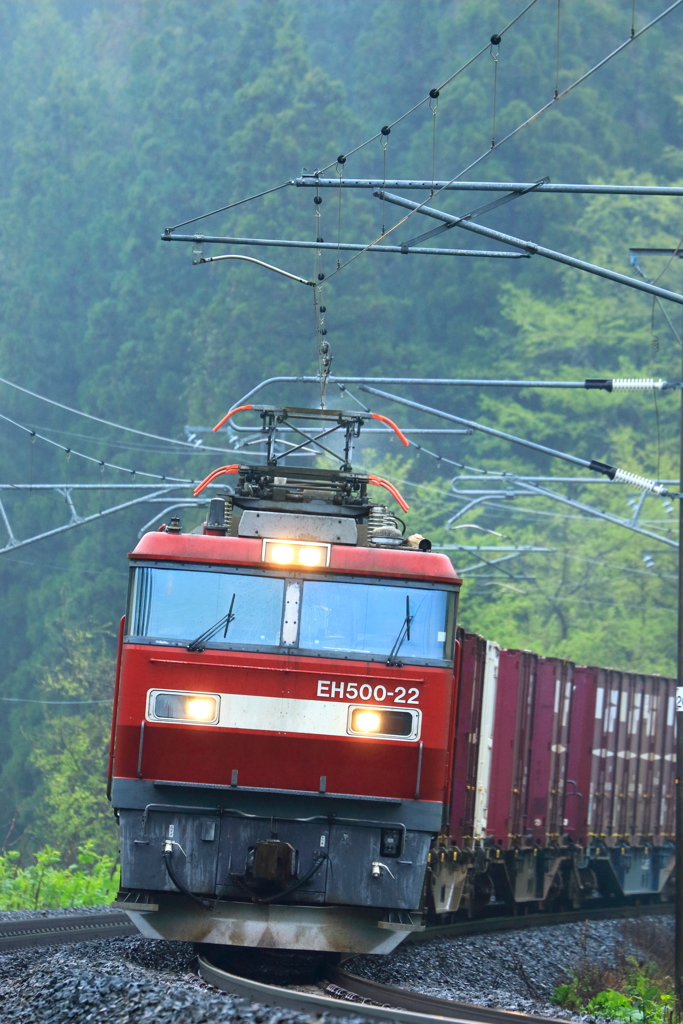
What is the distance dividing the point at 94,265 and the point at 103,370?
325 inches

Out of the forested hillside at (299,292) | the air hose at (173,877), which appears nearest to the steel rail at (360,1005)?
the air hose at (173,877)

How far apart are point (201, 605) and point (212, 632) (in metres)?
0.20

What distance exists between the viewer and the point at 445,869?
14.2 metres

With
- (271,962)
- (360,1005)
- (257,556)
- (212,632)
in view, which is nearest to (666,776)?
(271,962)

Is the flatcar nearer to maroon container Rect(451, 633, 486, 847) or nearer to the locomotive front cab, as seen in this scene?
the locomotive front cab

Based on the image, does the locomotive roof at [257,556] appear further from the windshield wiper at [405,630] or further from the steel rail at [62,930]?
the steel rail at [62,930]

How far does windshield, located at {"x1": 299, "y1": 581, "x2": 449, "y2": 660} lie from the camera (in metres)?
10.1

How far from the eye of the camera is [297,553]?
10.1m

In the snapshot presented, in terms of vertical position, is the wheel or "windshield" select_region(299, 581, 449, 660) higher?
"windshield" select_region(299, 581, 449, 660)

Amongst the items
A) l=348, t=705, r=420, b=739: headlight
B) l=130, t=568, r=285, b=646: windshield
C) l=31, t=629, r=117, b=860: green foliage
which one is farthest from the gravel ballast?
l=31, t=629, r=117, b=860: green foliage

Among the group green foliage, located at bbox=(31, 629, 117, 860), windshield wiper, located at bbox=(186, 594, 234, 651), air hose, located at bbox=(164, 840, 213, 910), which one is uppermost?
windshield wiper, located at bbox=(186, 594, 234, 651)

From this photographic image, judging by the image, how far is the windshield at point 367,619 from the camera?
33.0 ft

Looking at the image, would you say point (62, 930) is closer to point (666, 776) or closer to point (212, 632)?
point (212, 632)

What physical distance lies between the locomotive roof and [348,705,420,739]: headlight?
36.7 inches
